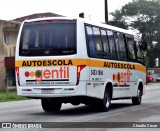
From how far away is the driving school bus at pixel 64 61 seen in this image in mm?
14828

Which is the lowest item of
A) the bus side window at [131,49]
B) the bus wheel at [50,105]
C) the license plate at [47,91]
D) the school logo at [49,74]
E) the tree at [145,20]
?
the bus wheel at [50,105]

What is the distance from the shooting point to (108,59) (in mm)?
16734

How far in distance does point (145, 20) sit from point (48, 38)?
56392mm

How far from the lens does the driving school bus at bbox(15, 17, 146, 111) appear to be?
1483 cm

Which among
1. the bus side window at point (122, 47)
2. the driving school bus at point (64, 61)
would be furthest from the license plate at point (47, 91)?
the bus side window at point (122, 47)

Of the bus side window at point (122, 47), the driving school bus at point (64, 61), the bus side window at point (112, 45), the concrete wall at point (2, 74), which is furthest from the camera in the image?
the concrete wall at point (2, 74)

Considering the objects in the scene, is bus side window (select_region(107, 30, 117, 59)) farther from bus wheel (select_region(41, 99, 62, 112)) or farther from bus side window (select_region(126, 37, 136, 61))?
bus wheel (select_region(41, 99, 62, 112))

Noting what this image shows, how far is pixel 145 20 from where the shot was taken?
7044 cm

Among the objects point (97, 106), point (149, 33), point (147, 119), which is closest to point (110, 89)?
point (97, 106)

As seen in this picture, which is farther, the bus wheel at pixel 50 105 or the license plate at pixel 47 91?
the bus wheel at pixel 50 105

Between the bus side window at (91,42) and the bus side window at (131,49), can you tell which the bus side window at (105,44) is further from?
the bus side window at (131,49)

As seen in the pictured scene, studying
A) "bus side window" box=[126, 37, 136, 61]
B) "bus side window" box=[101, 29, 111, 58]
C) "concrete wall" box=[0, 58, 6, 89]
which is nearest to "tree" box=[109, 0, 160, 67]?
"concrete wall" box=[0, 58, 6, 89]

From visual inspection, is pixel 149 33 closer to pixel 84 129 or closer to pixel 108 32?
pixel 108 32

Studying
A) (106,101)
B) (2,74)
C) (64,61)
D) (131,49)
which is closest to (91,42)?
(64,61)
